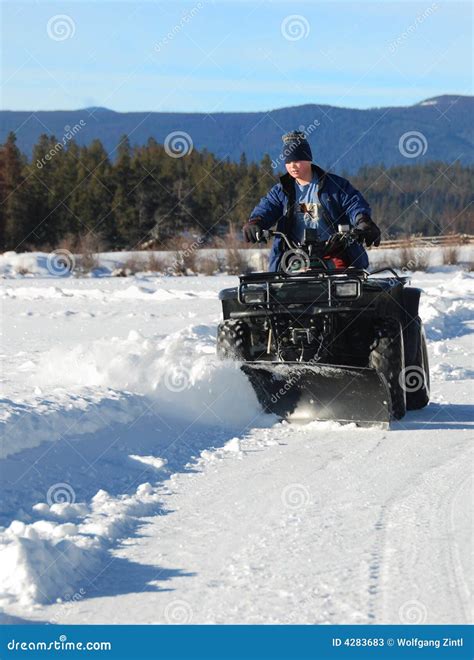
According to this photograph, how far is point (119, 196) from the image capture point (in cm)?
7056

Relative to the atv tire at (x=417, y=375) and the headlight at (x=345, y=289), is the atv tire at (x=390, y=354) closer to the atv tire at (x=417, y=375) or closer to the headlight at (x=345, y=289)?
the headlight at (x=345, y=289)

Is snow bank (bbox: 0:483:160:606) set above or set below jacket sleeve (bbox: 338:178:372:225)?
below

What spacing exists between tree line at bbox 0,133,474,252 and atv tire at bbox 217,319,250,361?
173 ft

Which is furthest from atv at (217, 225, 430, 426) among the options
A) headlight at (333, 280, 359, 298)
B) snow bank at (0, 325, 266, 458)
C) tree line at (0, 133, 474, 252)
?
tree line at (0, 133, 474, 252)

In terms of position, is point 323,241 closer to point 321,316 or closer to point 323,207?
point 323,207

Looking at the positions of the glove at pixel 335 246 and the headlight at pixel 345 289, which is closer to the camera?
the headlight at pixel 345 289

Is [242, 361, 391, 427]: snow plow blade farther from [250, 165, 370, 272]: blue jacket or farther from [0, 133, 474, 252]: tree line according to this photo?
[0, 133, 474, 252]: tree line

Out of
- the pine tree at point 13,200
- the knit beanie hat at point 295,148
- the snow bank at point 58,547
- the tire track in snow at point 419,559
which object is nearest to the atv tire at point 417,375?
the knit beanie hat at point 295,148

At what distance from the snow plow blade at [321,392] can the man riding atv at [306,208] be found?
0.99 meters

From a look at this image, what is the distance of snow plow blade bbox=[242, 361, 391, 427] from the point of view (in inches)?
299

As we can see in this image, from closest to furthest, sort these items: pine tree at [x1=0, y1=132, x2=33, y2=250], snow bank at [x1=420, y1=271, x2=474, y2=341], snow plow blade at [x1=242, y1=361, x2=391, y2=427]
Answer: snow plow blade at [x1=242, y1=361, x2=391, y2=427] → snow bank at [x1=420, y1=271, x2=474, y2=341] → pine tree at [x1=0, y1=132, x2=33, y2=250]

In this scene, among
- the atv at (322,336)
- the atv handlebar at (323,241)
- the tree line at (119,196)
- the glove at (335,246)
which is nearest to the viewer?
the atv at (322,336)

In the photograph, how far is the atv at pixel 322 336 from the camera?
771 cm

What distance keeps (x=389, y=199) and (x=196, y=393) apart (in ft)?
427
